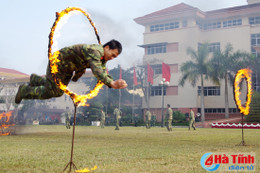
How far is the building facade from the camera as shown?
57.1 m

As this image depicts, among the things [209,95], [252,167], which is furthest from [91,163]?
[209,95]

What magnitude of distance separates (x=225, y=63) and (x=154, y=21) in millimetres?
17879

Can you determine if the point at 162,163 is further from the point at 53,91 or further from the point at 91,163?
the point at 53,91

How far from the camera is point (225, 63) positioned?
4925 cm

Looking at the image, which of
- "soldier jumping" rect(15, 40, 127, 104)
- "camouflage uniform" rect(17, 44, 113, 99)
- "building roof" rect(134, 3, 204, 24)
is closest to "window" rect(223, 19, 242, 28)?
"building roof" rect(134, 3, 204, 24)

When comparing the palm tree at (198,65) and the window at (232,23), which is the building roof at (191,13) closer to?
the window at (232,23)

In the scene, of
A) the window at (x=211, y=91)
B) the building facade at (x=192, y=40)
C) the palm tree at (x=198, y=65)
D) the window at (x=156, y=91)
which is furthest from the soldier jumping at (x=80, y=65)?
the window at (x=156, y=91)

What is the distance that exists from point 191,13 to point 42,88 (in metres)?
54.1

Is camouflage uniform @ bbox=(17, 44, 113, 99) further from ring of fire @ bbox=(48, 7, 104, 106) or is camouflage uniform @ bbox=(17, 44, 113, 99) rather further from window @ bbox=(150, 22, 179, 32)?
window @ bbox=(150, 22, 179, 32)

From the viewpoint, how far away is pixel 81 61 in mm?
6328

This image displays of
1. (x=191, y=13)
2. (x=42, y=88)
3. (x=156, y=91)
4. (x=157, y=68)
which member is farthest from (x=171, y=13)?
(x=42, y=88)

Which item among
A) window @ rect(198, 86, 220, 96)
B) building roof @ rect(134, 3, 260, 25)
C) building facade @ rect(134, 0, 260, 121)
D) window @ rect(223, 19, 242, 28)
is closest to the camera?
building facade @ rect(134, 0, 260, 121)

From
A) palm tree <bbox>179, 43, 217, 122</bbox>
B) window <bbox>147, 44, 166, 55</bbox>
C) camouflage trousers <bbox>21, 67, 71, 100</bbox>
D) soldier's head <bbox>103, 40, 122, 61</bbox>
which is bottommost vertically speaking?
camouflage trousers <bbox>21, 67, 71, 100</bbox>

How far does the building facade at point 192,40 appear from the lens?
2248 inches
